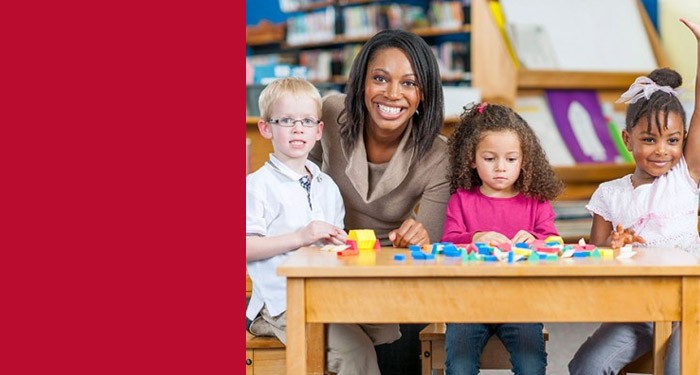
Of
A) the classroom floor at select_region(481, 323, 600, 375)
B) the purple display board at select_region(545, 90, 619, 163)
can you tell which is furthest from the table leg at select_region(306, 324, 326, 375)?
the purple display board at select_region(545, 90, 619, 163)

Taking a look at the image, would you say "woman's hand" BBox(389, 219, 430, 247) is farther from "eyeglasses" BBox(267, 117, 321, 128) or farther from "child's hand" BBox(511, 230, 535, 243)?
"eyeglasses" BBox(267, 117, 321, 128)

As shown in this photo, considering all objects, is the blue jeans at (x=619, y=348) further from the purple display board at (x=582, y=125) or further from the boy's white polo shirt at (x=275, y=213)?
the purple display board at (x=582, y=125)

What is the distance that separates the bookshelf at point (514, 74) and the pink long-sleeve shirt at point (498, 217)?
3168 mm

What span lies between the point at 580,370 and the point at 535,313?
562 mm

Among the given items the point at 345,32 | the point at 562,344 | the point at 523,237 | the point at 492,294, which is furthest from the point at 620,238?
the point at 345,32

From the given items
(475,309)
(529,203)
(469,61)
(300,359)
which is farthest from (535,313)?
(469,61)

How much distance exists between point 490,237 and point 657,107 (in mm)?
574

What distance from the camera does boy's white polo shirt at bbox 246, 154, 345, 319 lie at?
269 centimetres

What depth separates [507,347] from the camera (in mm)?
2627

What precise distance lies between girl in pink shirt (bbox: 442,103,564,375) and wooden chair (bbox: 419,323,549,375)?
1.4 inches

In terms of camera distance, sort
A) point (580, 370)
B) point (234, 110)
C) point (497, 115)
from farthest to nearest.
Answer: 1. point (497, 115)
2. point (580, 370)
3. point (234, 110)

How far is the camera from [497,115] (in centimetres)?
279

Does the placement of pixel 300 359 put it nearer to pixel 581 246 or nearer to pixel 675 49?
pixel 581 246

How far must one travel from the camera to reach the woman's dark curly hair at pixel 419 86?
2.85m
